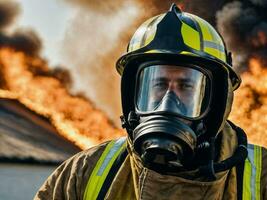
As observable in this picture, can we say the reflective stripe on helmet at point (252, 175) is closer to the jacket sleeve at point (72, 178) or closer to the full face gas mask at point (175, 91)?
the full face gas mask at point (175, 91)

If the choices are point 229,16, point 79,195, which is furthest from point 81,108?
point 79,195

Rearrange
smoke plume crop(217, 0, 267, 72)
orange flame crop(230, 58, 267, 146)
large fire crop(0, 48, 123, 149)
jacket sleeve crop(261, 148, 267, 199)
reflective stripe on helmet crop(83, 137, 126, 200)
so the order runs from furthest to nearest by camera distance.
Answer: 1. smoke plume crop(217, 0, 267, 72)
2. large fire crop(0, 48, 123, 149)
3. orange flame crop(230, 58, 267, 146)
4. reflective stripe on helmet crop(83, 137, 126, 200)
5. jacket sleeve crop(261, 148, 267, 199)

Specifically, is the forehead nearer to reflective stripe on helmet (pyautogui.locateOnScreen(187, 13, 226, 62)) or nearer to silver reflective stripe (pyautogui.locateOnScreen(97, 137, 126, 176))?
reflective stripe on helmet (pyautogui.locateOnScreen(187, 13, 226, 62))

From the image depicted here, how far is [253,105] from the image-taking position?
20.0 m

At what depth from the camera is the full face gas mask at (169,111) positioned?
2453mm

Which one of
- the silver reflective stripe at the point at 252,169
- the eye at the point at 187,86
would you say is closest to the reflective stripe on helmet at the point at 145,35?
the eye at the point at 187,86

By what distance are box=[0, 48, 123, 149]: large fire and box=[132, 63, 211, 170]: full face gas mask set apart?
59.9 ft

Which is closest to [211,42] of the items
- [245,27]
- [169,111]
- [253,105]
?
[169,111]

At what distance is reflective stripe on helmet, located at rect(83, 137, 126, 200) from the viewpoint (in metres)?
2.69

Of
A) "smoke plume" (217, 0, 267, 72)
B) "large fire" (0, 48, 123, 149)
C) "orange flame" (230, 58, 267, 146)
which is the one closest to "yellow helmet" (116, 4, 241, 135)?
"orange flame" (230, 58, 267, 146)

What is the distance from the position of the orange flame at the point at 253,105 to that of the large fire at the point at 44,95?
12.7 ft

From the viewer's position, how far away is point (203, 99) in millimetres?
2697

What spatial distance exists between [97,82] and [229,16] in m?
5.87

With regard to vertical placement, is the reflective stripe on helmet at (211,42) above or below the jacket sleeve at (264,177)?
above
